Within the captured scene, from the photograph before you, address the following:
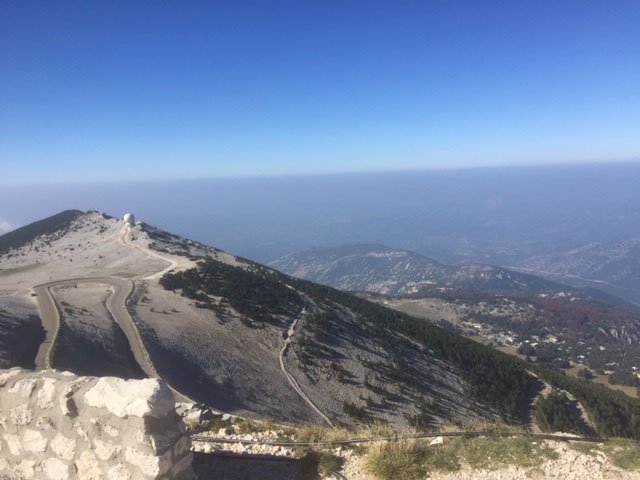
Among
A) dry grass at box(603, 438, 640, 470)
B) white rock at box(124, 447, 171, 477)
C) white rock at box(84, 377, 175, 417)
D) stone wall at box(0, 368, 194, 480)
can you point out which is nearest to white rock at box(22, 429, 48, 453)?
stone wall at box(0, 368, 194, 480)

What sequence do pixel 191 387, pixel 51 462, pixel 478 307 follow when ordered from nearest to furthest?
pixel 51 462
pixel 191 387
pixel 478 307

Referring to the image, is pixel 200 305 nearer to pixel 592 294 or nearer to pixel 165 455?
pixel 165 455

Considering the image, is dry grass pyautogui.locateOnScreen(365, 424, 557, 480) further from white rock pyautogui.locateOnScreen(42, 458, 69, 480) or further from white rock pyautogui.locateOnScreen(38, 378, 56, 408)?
white rock pyautogui.locateOnScreen(38, 378, 56, 408)

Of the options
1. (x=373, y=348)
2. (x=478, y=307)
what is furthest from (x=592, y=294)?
(x=373, y=348)

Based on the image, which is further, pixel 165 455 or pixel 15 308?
pixel 15 308

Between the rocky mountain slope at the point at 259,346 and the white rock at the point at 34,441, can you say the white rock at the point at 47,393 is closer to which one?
the white rock at the point at 34,441

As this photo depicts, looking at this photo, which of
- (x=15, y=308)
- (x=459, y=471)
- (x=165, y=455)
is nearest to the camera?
(x=165, y=455)
